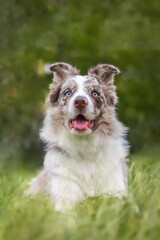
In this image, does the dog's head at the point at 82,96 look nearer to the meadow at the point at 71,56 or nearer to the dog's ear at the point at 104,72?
the dog's ear at the point at 104,72

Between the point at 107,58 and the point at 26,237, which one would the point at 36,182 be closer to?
the point at 26,237

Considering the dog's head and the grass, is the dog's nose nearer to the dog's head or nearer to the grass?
the dog's head

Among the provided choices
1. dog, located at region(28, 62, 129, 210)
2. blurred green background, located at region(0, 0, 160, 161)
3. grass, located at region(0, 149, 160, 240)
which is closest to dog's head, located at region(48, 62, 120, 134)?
dog, located at region(28, 62, 129, 210)

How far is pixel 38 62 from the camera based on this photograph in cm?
1611

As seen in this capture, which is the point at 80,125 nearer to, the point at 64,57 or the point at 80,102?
the point at 80,102

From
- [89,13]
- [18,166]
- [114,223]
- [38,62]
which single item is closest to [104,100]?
[114,223]

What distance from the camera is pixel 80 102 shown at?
19.7ft

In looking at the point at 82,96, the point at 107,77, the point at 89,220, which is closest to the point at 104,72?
the point at 107,77

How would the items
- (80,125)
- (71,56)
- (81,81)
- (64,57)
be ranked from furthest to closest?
1. (64,57)
2. (71,56)
3. (81,81)
4. (80,125)

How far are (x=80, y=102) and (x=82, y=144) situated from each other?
0.68m

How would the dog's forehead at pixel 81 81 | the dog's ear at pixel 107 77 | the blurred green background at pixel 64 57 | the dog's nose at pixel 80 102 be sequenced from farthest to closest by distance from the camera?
the blurred green background at pixel 64 57
the dog's ear at pixel 107 77
the dog's forehead at pixel 81 81
the dog's nose at pixel 80 102

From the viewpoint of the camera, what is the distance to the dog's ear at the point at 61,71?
6.88m

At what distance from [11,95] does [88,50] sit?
9.20 feet

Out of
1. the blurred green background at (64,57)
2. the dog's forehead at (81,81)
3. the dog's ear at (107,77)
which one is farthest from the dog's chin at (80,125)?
the blurred green background at (64,57)
